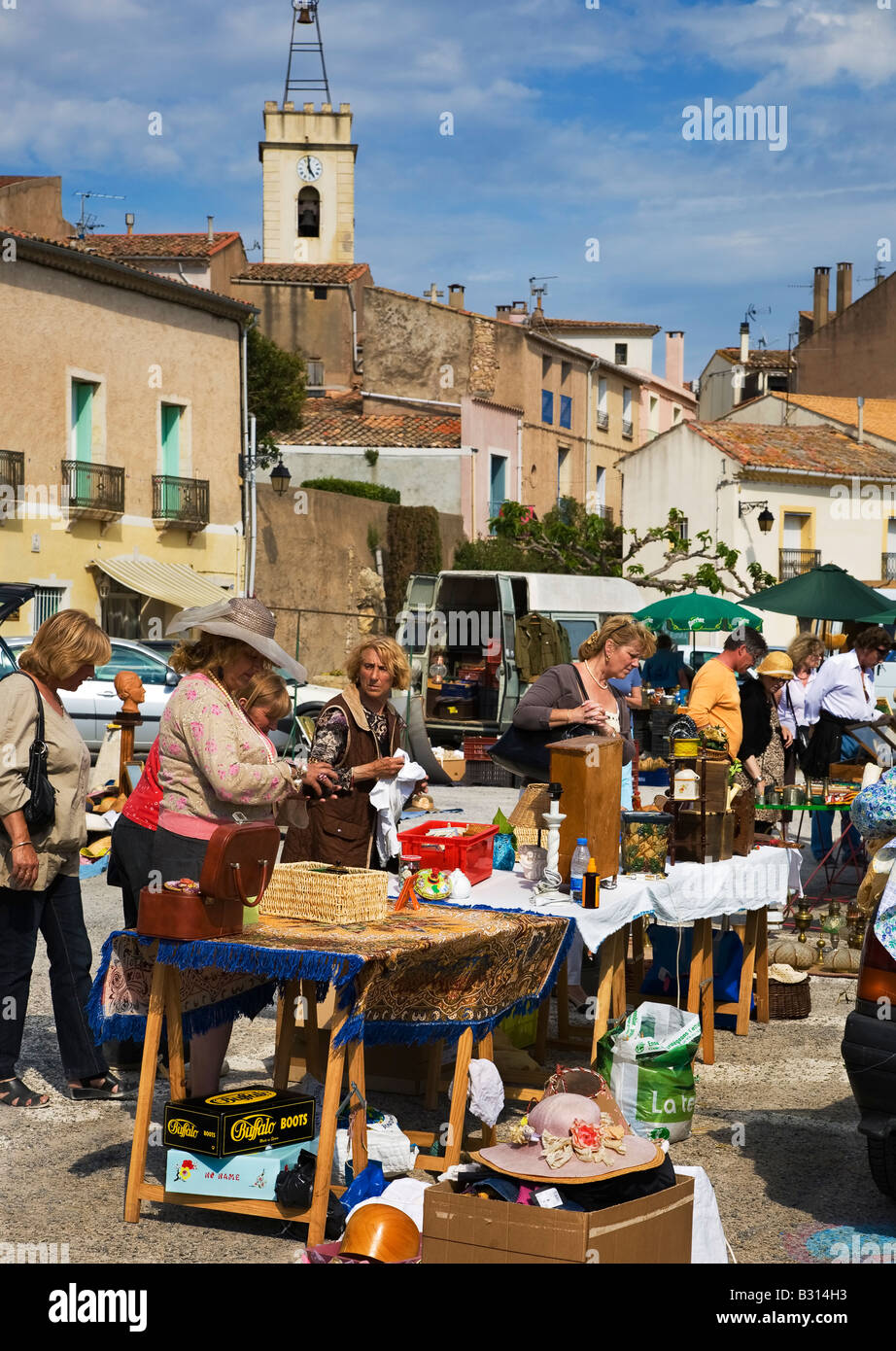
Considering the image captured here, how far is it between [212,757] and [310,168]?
62098 mm

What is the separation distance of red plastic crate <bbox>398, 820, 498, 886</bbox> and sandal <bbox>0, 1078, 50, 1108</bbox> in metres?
1.65

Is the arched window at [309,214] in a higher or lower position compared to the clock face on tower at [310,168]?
lower

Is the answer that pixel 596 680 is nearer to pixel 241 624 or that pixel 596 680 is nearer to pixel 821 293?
pixel 241 624

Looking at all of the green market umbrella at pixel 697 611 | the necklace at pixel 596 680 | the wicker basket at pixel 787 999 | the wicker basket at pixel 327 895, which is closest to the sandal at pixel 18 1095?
the wicker basket at pixel 327 895

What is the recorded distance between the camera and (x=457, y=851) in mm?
5883

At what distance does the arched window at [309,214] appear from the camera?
206 ft

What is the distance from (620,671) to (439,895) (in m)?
1.88

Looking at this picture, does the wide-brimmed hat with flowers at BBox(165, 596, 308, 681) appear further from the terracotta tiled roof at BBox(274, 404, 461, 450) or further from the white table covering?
the terracotta tiled roof at BBox(274, 404, 461, 450)

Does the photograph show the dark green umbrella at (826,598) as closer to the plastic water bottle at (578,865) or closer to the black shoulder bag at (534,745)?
the black shoulder bag at (534,745)

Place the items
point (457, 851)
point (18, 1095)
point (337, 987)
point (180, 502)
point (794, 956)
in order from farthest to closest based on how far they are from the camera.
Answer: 1. point (180, 502)
2. point (794, 956)
3. point (457, 851)
4. point (18, 1095)
5. point (337, 987)

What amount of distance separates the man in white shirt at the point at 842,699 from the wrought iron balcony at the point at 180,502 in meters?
18.0

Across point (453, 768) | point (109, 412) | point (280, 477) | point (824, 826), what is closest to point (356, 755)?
point (824, 826)
